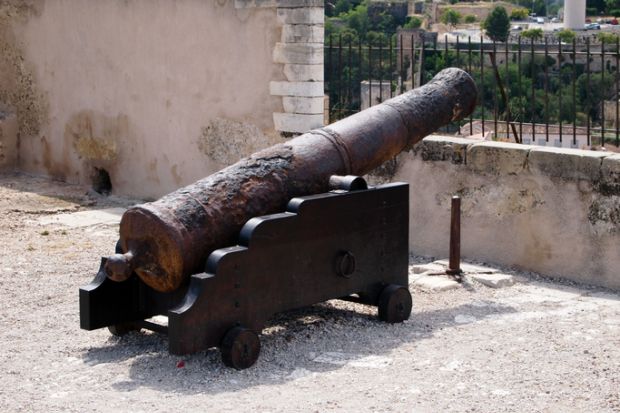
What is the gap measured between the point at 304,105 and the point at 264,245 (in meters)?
3.45

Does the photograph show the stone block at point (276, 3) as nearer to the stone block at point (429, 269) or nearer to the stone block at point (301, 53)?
the stone block at point (301, 53)

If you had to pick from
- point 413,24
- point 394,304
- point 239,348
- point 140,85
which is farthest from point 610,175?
point 413,24

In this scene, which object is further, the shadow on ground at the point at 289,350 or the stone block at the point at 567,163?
the stone block at the point at 567,163

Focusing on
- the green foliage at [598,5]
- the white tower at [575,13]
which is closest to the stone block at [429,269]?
the white tower at [575,13]

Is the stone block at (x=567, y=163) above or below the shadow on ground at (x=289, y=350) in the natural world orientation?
above

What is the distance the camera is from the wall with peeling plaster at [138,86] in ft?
29.1

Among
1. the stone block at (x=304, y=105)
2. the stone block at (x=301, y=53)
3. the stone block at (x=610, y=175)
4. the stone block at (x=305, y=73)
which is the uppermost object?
the stone block at (x=301, y=53)

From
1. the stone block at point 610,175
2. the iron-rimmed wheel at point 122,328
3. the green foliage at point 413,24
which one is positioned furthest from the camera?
the green foliage at point 413,24

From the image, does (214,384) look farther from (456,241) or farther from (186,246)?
(456,241)

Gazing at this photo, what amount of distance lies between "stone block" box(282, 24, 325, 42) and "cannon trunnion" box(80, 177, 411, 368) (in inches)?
110

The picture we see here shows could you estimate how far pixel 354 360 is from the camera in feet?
16.7

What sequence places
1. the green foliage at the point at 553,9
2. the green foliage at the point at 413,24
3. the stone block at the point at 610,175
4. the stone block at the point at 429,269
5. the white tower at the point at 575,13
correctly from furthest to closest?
1. the green foliage at the point at 553,9
2. the white tower at the point at 575,13
3. the green foliage at the point at 413,24
4. the stone block at the point at 429,269
5. the stone block at the point at 610,175

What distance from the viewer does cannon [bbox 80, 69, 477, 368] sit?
4883mm

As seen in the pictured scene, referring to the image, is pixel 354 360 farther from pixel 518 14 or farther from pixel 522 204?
pixel 518 14
